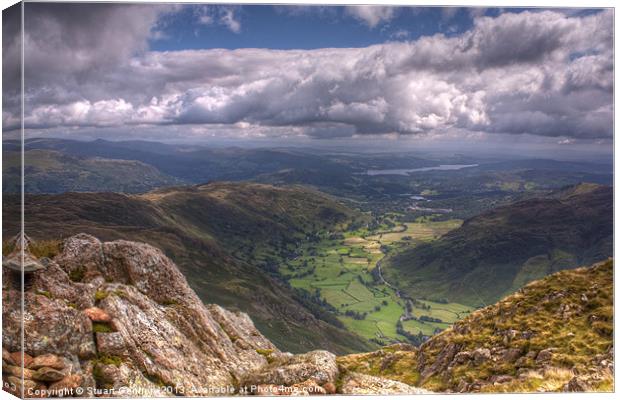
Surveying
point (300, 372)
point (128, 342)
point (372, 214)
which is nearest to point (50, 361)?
point (128, 342)

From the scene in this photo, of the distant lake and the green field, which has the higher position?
the distant lake

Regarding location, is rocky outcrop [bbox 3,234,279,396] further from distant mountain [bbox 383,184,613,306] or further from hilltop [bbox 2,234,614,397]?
distant mountain [bbox 383,184,613,306]

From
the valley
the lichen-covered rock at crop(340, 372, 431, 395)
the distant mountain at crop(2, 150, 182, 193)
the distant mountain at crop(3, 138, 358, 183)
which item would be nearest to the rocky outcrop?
the valley

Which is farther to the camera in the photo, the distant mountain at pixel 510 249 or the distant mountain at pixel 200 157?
the distant mountain at pixel 510 249

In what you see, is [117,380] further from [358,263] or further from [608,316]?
[358,263]

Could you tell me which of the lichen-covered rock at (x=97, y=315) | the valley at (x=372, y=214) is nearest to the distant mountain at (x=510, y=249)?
the valley at (x=372, y=214)

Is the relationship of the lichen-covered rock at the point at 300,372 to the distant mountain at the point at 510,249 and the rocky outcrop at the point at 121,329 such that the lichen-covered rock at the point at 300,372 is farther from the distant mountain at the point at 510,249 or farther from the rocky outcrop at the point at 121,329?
the distant mountain at the point at 510,249
